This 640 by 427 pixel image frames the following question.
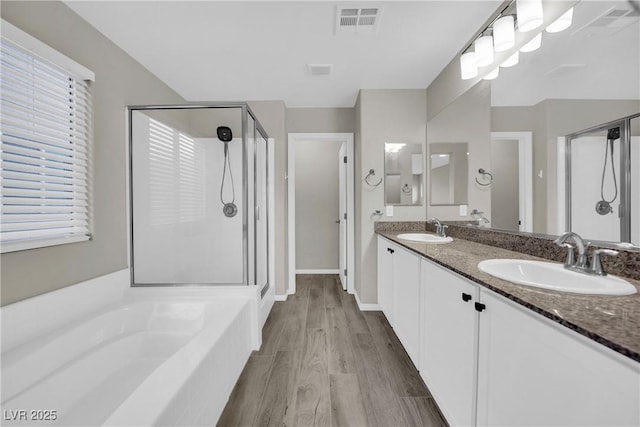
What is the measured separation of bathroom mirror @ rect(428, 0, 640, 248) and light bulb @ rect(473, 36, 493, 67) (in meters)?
0.20

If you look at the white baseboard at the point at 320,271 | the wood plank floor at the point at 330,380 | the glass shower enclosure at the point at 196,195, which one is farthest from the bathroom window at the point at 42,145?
the white baseboard at the point at 320,271

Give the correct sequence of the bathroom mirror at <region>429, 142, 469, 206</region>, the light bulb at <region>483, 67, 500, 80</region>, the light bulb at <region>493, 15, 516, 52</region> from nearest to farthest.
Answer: the light bulb at <region>493, 15, 516, 52</region> → the light bulb at <region>483, 67, 500, 80</region> → the bathroom mirror at <region>429, 142, 469, 206</region>

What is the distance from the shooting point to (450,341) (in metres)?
1.21

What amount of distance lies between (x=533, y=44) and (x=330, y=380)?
2.33 metres

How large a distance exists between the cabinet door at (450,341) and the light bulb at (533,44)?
1332 mm

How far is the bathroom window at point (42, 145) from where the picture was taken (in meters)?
1.26

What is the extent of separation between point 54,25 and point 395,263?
2.68m

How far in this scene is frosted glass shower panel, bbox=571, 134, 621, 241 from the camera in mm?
1028

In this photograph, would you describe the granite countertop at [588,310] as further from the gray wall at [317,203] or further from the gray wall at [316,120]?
the gray wall at [317,203]

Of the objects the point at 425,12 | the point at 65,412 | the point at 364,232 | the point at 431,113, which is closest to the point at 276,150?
the point at 364,232

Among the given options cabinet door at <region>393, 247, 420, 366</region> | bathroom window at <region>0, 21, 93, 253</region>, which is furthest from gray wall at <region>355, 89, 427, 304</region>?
bathroom window at <region>0, 21, 93, 253</region>

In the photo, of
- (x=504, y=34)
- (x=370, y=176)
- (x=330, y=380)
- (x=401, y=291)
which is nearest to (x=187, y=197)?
(x=370, y=176)

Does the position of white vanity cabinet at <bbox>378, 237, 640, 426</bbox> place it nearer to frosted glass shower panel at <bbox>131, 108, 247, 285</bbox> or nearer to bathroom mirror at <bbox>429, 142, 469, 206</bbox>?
bathroom mirror at <bbox>429, 142, 469, 206</bbox>

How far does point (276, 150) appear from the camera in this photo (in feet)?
10.1
